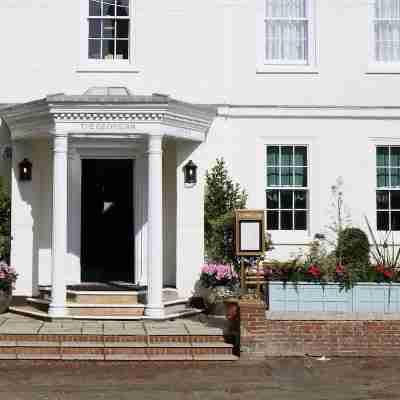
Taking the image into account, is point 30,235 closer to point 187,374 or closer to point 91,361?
point 91,361

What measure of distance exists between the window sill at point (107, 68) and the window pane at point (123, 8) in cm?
110

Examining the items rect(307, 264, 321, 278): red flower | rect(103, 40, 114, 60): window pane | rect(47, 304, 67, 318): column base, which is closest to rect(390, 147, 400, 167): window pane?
rect(307, 264, 321, 278): red flower

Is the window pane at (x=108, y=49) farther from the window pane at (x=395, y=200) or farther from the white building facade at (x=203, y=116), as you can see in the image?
the window pane at (x=395, y=200)

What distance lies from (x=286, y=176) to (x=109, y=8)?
4.93 metres

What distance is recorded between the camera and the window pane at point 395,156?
14633 mm

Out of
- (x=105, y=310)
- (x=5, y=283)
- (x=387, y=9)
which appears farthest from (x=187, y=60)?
(x=5, y=283)

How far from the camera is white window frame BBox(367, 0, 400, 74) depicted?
14523 mm

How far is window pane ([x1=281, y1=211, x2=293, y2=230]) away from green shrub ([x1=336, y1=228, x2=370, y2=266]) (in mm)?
1049

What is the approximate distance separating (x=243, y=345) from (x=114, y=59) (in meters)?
6.61

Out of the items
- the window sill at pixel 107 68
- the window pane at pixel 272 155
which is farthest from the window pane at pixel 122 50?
the window pane at pixel 272 155

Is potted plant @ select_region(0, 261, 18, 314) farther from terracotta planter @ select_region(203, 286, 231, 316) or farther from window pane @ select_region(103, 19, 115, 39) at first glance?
window pane @ select_region(103, 19, 115, 39)

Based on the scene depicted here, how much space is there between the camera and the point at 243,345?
10727mm

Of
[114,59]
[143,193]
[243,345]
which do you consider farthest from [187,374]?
[114,59]

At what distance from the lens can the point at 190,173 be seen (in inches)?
541
